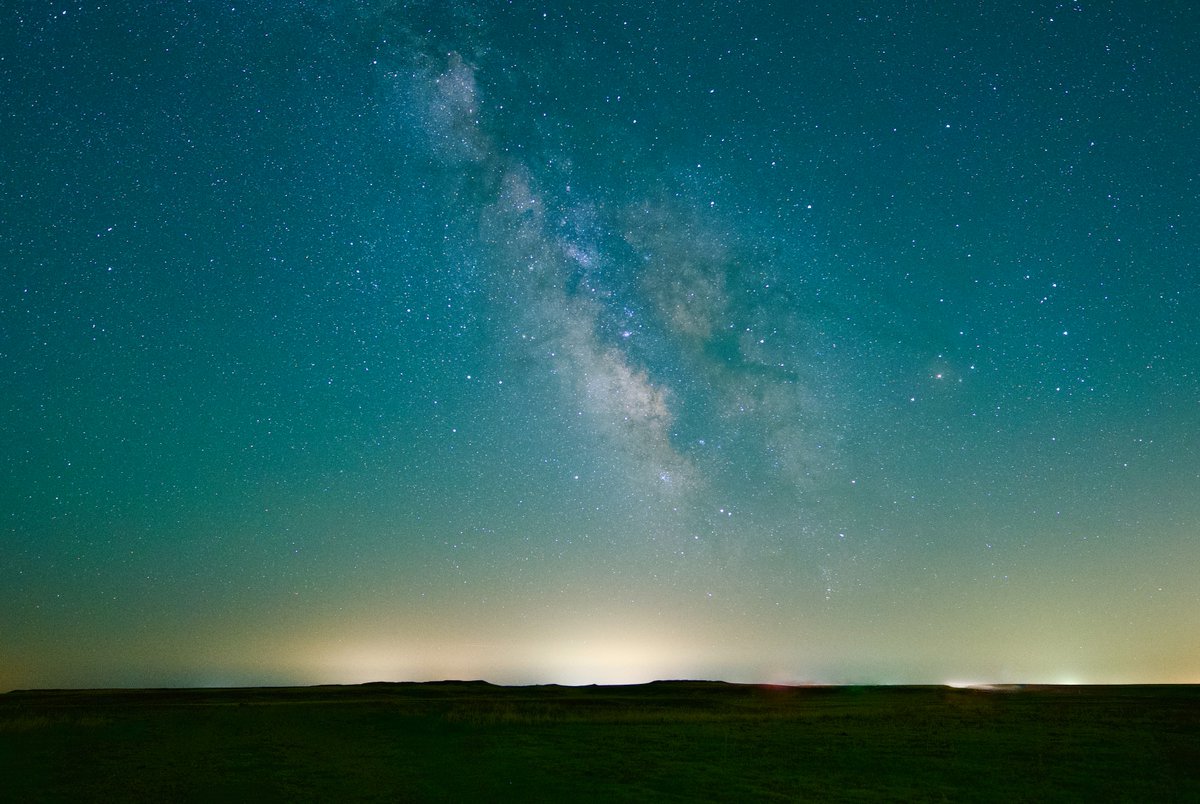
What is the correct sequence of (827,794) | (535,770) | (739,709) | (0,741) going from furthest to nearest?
(739,709), (0,741), (535,770), (827,794)

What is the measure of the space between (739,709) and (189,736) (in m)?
28.8

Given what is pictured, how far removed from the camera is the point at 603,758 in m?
22.0

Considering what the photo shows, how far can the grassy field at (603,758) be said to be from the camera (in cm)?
1703

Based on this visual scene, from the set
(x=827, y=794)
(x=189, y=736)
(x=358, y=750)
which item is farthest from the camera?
(x=189, y=736)

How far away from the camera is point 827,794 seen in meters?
16.7

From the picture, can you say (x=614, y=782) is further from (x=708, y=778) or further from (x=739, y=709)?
(x=739, y=709)

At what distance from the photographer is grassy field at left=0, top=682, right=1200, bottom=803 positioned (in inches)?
671

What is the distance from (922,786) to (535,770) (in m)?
9.29

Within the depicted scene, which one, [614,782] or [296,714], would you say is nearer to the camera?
[614,782]

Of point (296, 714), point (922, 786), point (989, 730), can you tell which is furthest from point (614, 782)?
point (296, 714)

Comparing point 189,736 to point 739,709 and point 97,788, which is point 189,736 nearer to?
point 97,788

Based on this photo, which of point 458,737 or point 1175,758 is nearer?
point 1175,758

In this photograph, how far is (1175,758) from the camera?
21.7m

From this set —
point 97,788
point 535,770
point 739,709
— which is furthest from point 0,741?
point 739,709
